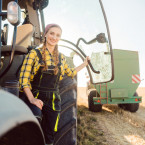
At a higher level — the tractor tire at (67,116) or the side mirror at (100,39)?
the side mirror at (100,39)

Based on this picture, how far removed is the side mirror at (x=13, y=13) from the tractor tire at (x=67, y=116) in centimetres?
87

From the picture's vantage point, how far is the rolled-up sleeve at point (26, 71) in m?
1.42

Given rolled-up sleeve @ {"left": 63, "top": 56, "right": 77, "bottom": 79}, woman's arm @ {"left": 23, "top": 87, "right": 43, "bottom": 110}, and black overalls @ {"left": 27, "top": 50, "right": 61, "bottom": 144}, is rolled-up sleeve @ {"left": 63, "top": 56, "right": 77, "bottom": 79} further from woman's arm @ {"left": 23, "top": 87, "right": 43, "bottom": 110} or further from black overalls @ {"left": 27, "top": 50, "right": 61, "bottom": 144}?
woman's arm @ {"left": 23, "top": 87, "right": 43, "bottom": 110}

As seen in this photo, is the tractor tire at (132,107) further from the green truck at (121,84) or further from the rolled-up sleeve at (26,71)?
the rolled-up sleeve at (26,71)

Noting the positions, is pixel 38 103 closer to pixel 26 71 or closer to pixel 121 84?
pixel 26 71

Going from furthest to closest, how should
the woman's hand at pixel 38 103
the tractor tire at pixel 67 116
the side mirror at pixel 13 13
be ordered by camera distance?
1. the tractor tire at pixel 67 116
2. the woman's hand at pixel 38 103
3. the side mirror at pixel 13 13

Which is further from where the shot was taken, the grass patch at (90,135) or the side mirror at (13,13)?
the grass patch at (90,135)

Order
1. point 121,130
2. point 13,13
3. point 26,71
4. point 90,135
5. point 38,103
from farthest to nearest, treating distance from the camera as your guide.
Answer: point 121,130
point 90,135
point 26,71
point 38,103
point 13,13

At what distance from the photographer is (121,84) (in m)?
6.77

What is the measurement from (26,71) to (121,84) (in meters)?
5.75

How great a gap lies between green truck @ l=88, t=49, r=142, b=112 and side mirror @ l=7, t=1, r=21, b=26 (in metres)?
5.58

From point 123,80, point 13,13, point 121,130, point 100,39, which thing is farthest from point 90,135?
point 13,13

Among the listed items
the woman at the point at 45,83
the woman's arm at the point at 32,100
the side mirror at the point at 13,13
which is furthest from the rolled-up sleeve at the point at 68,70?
the side mirror at the point at 13,13

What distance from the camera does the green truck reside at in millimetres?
6551
